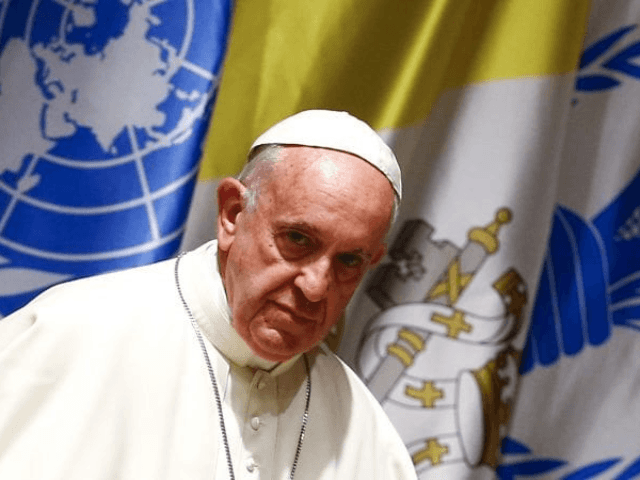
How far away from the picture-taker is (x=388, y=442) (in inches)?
72.2

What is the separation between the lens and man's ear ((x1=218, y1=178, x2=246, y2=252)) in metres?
1.63

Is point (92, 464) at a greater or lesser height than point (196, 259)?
lesser

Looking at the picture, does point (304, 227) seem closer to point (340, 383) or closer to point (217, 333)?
point (217, 333)

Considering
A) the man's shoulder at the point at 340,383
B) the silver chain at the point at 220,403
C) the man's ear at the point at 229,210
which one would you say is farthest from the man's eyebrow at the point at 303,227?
the man's shoulder at the point at 340,383

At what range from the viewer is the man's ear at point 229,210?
1633mm

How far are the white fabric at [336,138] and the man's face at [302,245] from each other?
0.01m

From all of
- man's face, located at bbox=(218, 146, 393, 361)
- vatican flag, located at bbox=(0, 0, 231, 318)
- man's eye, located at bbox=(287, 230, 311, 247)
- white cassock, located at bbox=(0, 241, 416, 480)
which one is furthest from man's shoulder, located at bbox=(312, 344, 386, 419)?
vatican flag, located at bbox=(0, 0, 231, 318)

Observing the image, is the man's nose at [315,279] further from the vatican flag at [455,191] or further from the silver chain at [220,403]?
the vatican flag at [455,191]

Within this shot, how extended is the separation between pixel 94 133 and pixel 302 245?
34.6 inches

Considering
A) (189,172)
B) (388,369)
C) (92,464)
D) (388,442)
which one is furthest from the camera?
(388,369)

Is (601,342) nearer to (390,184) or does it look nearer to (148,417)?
(390,184)

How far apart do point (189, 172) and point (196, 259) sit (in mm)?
608

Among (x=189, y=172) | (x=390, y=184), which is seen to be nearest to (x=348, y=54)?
(x=189, y=172)

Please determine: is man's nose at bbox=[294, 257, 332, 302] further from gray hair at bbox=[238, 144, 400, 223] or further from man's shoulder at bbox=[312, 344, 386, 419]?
man's shoulder at bbox=[312, 344, 386, 419]
